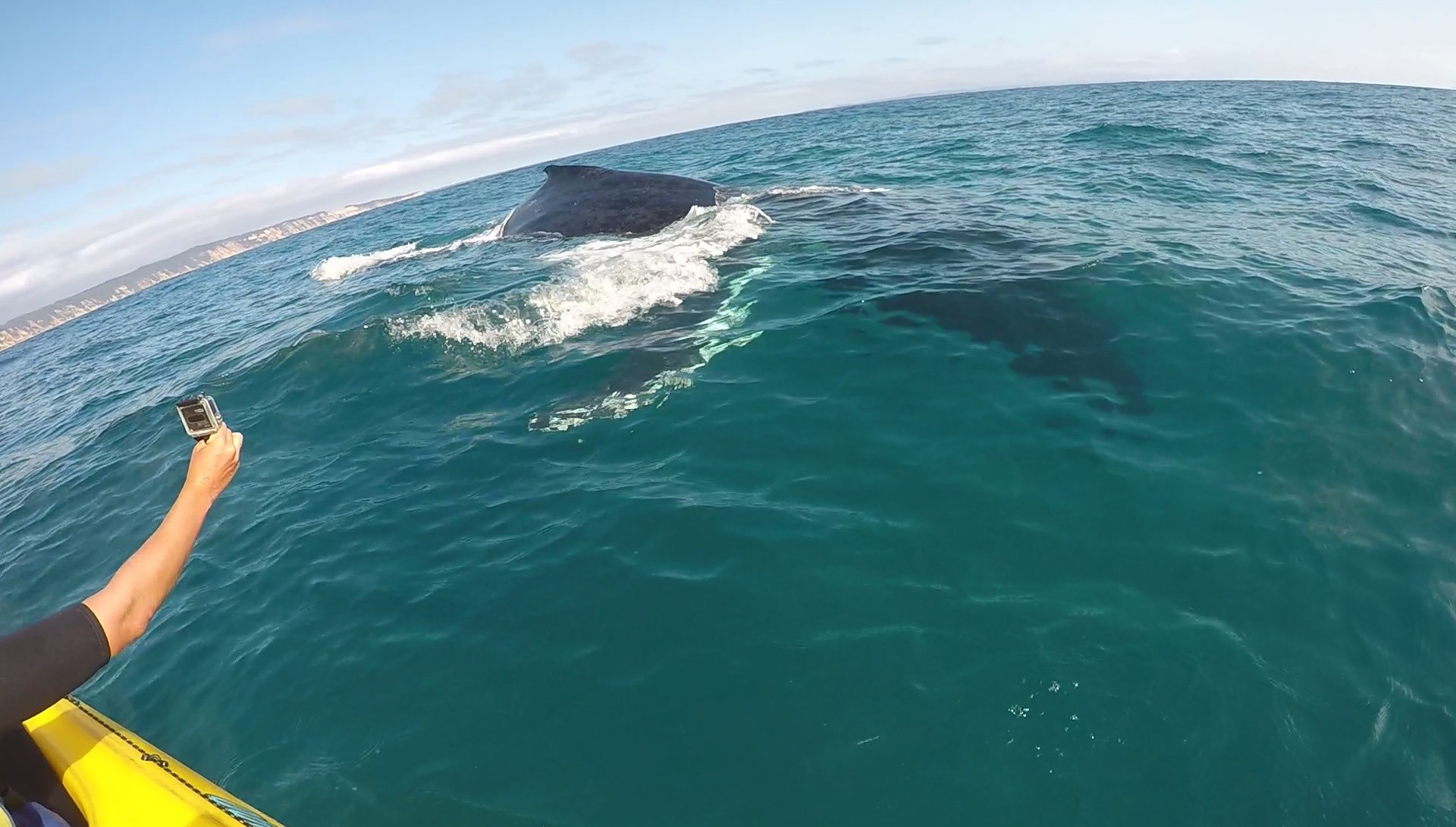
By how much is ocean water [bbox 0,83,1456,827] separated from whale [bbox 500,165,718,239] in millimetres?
2247

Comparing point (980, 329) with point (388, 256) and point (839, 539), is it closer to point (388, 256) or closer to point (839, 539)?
point (839, 539)

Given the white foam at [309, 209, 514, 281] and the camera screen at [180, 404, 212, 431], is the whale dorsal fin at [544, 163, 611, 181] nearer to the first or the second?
the white foam at [309, 209, 514, 281]

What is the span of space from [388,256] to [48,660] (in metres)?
33.7

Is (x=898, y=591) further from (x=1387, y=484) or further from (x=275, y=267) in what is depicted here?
(x=275, y=267)

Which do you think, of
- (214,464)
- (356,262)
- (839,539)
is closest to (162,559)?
(214,464)

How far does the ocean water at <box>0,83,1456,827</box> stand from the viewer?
18.4 ft

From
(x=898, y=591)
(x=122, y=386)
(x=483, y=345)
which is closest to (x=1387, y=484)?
(x=898, y=591)

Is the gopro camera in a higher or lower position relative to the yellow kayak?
higher

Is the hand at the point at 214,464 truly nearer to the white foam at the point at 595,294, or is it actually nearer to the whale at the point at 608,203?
the white foam at the point at 595,294

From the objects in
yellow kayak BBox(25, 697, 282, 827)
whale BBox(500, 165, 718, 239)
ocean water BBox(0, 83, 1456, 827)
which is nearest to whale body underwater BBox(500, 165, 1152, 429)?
ocean water BBox(0, 83, 1456, 827)

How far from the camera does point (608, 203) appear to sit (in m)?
21.3

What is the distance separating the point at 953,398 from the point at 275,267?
5628cm

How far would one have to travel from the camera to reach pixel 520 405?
40.1 feet

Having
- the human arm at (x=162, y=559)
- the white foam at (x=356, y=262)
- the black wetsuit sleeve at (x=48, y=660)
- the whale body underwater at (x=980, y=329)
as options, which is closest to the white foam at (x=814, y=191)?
the whale body underwater at (x=980, y=329)
